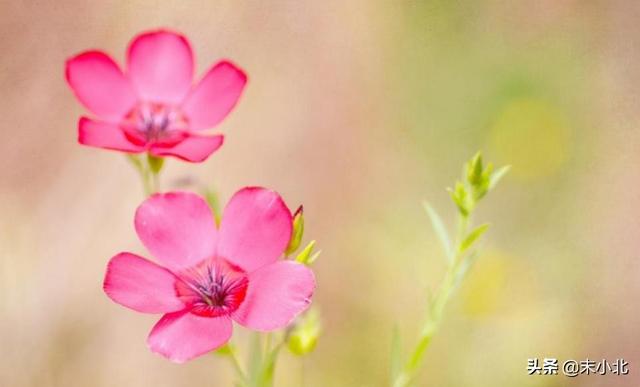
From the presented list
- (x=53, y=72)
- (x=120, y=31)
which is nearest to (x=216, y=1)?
(x=120, y=31)

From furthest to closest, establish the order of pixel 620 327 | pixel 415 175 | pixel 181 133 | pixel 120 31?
pixel 120 31 < pixel 415 175 < pixel 620 327 < pixel 181 133

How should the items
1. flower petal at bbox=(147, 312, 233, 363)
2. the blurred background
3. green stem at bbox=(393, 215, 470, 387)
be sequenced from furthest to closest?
1. the blurred background
2. green stem at bbox=(393, 215, 470, 387)
3. flower petal at bbox=(147, 312, 233, 363)

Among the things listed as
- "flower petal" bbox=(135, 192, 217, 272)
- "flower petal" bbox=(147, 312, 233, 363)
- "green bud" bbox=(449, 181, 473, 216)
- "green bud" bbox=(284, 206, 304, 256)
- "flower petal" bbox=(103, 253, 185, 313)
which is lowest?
"flower petal" bbox=(147, 312, 233, 363)

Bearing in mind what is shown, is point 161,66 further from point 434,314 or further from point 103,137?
point 434,314

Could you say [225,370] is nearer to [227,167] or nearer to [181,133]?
[227,167]

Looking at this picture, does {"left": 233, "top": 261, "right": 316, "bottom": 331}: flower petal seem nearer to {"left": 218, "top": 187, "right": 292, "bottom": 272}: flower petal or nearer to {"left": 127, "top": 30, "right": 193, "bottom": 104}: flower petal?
{"left": 218, "top": 187, "right": 292, "bottom": 272}: flower petal

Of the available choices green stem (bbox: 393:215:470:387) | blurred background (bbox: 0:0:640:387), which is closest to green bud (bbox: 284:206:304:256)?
green stem (bbox: 393:215:470:387)

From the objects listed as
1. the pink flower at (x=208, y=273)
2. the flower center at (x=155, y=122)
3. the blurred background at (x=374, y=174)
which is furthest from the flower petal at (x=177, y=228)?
the blurred background at (x=374, y=174)
